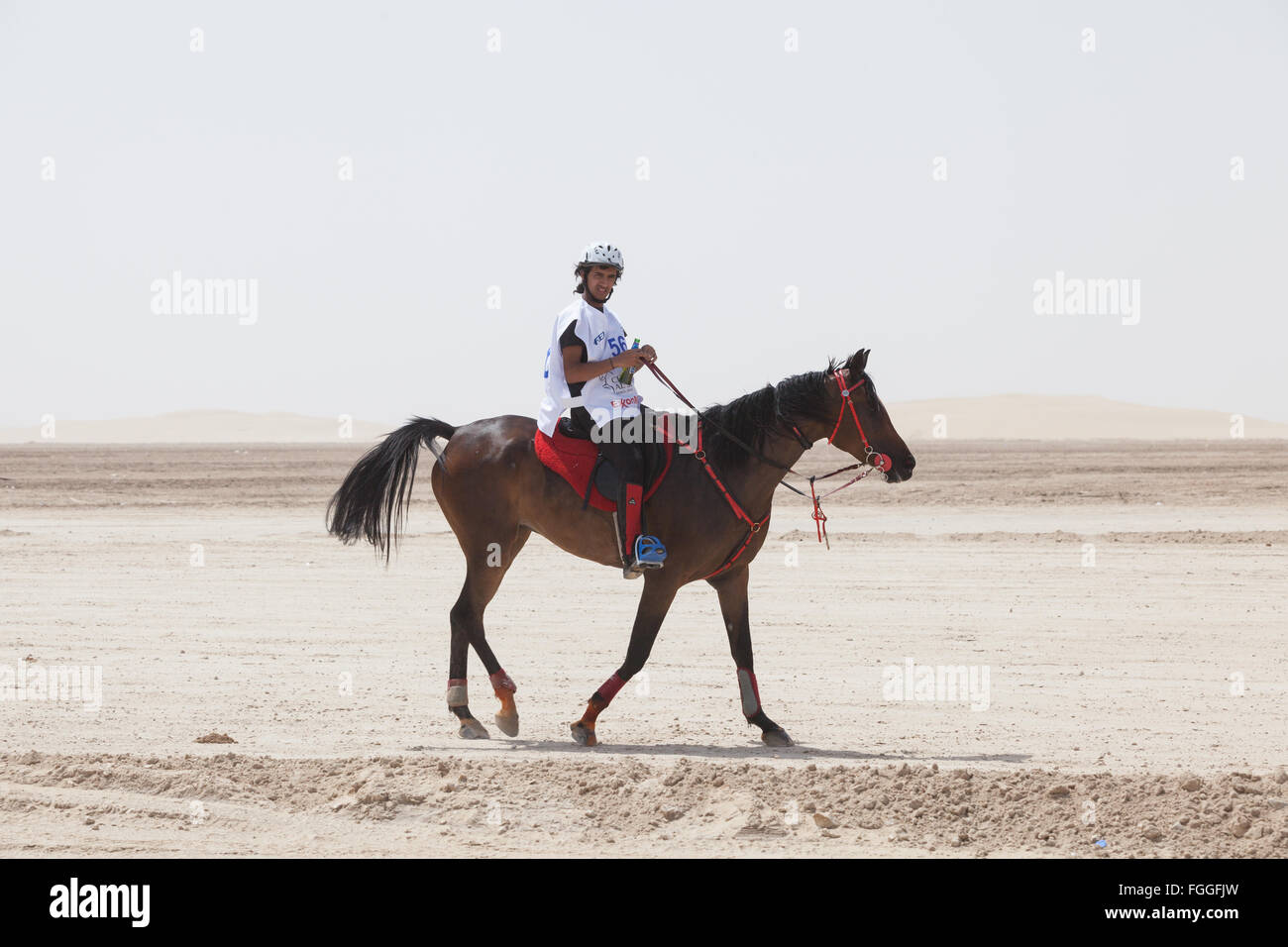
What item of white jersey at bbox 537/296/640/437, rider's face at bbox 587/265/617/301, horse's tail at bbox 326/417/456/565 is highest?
rider's face at bbox 587/265/617/301

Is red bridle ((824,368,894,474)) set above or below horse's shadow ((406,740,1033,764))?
above

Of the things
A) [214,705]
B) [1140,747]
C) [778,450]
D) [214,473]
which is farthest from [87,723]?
[214,473]

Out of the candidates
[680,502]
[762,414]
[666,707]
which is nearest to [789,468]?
[762,414]

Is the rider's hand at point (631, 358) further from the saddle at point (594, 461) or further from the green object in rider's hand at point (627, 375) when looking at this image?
the saddle at point (594, 461)

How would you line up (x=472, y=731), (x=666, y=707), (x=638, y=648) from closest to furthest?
(x=638, y=648)
(x=472, y=731)
(x=666, y=707)

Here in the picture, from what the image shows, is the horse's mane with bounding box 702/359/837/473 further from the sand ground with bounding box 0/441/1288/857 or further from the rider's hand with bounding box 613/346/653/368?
the sand ground with bounding box 0/441/1288/857

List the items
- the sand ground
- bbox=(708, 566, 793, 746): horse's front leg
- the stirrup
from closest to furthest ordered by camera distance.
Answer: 1. the sand ground
2. the stirrup
3. bbox=(708, 566, 793, 746): horse's front leg

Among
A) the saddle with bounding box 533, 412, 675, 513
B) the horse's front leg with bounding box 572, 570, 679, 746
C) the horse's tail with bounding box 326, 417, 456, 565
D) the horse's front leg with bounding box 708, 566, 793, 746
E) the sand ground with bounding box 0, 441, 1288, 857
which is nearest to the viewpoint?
the sand ground with bounding box 0, 441, 1288, 857

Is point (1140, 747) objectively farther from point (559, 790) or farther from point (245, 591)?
point (245, 591)

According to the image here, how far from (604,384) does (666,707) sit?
8.90ft

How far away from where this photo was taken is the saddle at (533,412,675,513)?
9.14 meters

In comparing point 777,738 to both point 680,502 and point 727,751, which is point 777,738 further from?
point 680,502

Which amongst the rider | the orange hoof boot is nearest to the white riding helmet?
the rider

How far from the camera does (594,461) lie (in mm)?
9219
